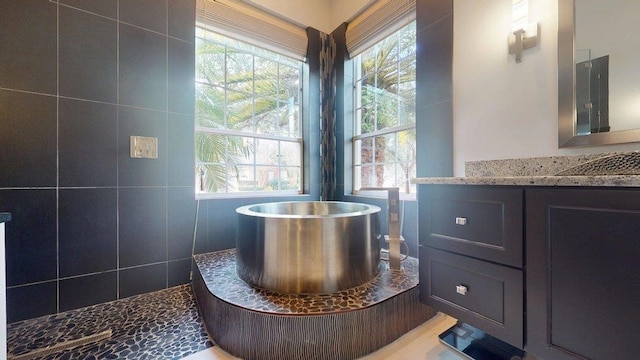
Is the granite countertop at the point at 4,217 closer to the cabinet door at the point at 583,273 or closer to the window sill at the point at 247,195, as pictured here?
the window sill at the point at 247,195

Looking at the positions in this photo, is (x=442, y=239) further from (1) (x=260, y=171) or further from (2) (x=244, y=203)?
(1) (x=260, y=171)

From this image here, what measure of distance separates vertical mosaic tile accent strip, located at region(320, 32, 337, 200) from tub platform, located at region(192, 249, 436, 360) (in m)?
1.39

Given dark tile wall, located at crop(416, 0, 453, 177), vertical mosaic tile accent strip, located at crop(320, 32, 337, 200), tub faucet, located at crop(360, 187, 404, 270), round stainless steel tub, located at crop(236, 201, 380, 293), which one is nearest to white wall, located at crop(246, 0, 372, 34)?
vertical mosaic tile accent strip, located at crop(320, 32, 337, 200)

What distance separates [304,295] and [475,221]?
880 mm

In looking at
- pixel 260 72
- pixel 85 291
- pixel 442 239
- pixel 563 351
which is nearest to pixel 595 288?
pixel 563 351

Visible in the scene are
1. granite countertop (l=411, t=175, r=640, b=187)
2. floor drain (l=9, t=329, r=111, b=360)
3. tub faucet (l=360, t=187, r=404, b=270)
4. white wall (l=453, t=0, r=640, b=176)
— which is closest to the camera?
granite countertop (l=411, t=175, r=640, b=187)

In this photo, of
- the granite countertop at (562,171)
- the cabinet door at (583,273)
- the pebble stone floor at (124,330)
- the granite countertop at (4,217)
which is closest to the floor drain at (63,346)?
the pebble stone floor at (124,330)

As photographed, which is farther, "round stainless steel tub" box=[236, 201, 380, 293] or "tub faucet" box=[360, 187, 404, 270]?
"tub faucet" box=[360, 187, 404, 270]

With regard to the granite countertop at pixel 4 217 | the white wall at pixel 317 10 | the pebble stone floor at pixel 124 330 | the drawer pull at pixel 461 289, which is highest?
the white wall at pixel 317 10

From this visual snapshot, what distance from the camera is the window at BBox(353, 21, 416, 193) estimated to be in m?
2.10

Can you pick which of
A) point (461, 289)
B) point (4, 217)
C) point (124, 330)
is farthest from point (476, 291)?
point (124, 330)

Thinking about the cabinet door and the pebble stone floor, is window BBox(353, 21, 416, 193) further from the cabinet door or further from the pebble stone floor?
the pebble stone floor

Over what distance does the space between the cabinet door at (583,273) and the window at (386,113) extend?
1.17 m

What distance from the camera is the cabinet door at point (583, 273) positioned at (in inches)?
25.1
